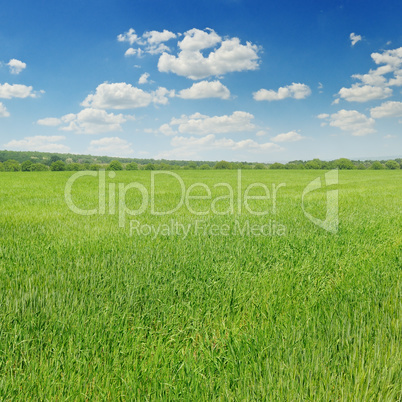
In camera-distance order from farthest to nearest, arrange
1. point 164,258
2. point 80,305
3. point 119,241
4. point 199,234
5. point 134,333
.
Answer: point 199,234
point 119,241
point 164,258
point 80,305
point 134,333

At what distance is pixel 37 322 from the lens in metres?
2.80

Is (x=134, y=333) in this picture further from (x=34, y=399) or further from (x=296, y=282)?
(x=296, y=282)

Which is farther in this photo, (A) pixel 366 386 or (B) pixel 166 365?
(B) pixel 166 365

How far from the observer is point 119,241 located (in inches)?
220

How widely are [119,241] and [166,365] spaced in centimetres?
359

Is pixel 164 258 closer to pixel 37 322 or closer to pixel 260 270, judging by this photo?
pixel 260 270

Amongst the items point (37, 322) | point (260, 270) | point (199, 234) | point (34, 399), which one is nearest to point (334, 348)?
point (260, 270)

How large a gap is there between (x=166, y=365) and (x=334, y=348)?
1405 millimetres

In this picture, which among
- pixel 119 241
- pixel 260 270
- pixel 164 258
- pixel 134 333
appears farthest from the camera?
pixel 119 241

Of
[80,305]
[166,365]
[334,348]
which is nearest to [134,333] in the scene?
[166,365]

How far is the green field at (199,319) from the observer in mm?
2068

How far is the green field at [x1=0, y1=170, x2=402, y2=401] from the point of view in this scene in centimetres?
207

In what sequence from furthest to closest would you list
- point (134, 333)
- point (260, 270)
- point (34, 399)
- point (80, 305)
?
1. point (260, 270)
2. point (80, 305)
3. point (134, 333)
4. point (34, 399)

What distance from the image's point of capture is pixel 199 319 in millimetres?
3047
